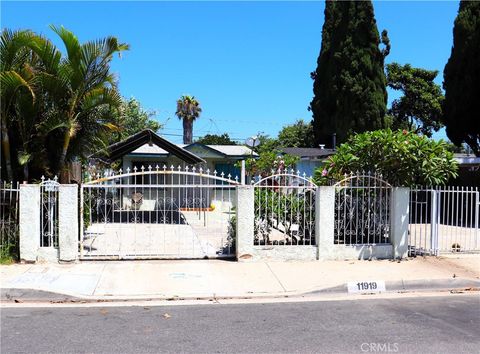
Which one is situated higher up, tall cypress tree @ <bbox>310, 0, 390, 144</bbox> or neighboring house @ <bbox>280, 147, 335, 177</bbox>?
tall cypress tree @ <bbox>310, 0, 390, 144</bbox>

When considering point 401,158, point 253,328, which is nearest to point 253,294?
point 253,328

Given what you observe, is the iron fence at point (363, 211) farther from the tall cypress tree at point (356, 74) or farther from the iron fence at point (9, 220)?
the tall cypress tree at point (356, 74)

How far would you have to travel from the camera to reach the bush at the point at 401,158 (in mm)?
10617

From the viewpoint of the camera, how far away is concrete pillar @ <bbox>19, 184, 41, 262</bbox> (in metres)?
9.74

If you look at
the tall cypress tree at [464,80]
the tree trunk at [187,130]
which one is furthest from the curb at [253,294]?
the tree trunk at [187,130]

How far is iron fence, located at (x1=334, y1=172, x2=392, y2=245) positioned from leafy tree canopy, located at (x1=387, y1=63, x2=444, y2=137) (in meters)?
29.1

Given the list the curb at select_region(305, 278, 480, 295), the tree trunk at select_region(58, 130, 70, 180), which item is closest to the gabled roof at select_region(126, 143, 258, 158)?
the tree trunk at select_region(58, 130, 70, 180)

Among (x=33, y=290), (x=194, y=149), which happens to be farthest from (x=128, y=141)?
(x=33, y=290)

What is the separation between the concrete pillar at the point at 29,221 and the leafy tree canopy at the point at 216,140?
47627 millimetres

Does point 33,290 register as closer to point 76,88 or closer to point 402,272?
point 76,88

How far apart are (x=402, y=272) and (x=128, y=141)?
11.4 meters

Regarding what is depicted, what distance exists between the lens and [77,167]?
16.9m

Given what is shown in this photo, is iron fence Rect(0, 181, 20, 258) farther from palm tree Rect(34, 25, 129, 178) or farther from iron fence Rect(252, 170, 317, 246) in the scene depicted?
iron fence Rect(252, 170, 317, 246)

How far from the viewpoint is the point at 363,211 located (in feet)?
36.4
